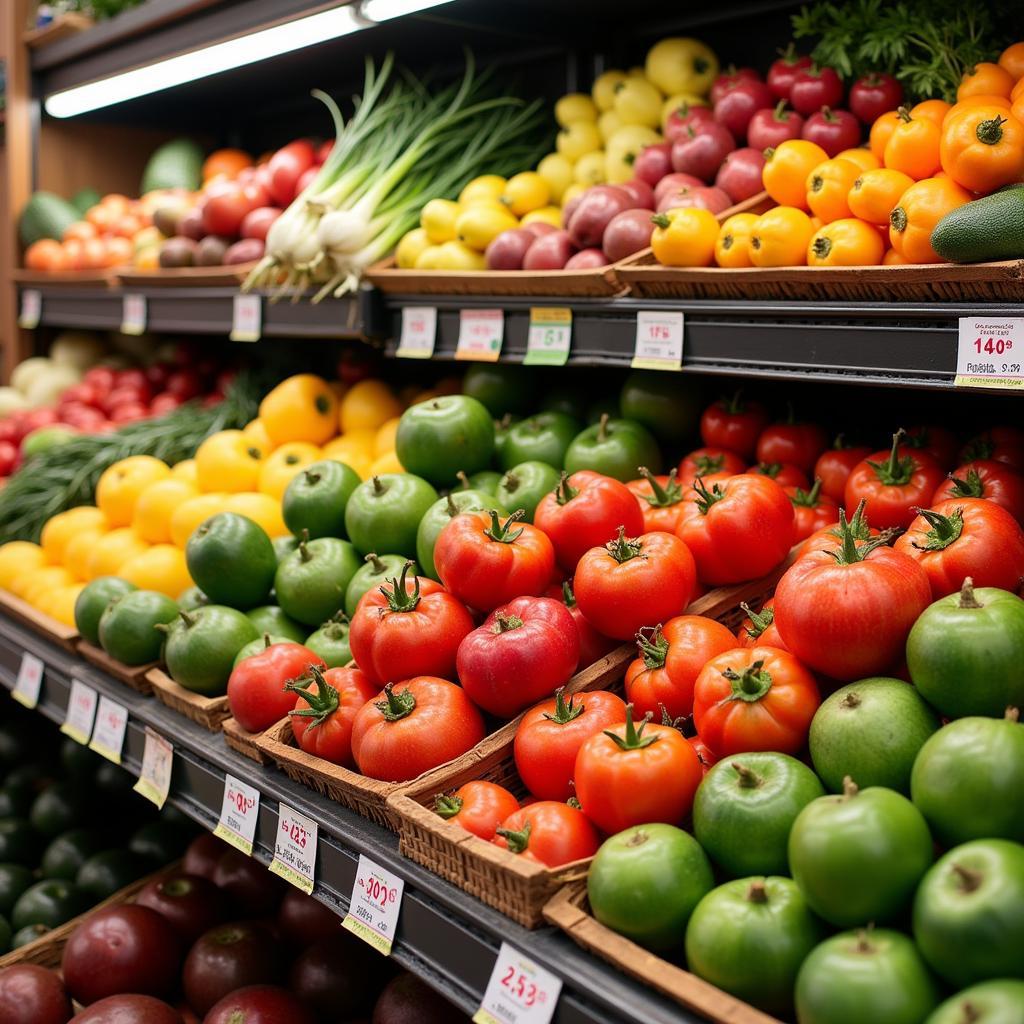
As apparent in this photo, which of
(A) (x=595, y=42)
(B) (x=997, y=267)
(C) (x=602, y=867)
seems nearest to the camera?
(C) (x=602, y=867)

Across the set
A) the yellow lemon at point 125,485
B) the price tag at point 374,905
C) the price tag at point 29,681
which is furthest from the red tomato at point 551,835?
the yellow lemon at point 125,485

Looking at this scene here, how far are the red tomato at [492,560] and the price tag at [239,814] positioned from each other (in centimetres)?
45

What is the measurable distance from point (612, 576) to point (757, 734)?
34cm

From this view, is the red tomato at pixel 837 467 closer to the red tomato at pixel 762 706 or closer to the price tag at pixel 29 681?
the red tomato at pixel 762 706

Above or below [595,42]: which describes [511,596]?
below

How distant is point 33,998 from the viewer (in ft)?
6.04

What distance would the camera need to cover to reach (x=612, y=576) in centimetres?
147

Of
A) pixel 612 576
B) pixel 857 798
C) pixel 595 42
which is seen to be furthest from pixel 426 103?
pixel 857 798

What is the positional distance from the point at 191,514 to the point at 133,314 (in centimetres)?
116

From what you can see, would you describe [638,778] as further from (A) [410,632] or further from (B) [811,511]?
(B) [811,511]

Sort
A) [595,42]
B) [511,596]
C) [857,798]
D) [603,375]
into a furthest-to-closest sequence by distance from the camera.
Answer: [595,42], [603,375], [511,596], [857,798]

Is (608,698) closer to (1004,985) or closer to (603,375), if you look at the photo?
(1004,985)

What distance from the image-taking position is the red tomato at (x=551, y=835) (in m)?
1.22

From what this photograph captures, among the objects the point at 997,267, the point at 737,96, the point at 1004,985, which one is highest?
the point at 737,96
